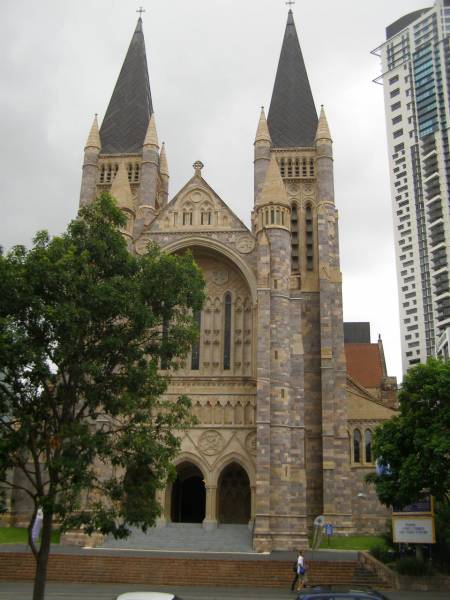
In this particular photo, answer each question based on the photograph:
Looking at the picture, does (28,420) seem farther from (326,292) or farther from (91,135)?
(91,135)

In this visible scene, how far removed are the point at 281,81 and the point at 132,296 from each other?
38463 mm

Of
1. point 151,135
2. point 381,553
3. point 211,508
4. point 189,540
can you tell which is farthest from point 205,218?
point 381,553

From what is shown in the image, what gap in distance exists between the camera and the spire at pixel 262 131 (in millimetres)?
46000

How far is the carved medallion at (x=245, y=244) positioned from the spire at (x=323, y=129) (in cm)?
1100

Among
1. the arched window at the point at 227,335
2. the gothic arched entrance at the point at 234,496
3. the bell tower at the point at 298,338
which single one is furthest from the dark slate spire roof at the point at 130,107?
the gothic arched entrance at the point at 234,496

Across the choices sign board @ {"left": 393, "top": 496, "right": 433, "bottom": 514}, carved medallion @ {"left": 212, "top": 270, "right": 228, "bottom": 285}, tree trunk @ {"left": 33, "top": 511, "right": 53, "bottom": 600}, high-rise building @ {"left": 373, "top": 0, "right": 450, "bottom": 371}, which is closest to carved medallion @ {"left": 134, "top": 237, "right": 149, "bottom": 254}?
carved medallion @ {"left": 212, "top": 270, "right": 228, "bottom": 285}

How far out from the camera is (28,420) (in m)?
15.4

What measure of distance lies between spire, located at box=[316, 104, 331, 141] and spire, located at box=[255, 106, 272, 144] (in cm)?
342

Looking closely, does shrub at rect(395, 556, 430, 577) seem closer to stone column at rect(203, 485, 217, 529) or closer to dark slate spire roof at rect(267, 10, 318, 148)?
stone column at rect(203, 485, 217, 529)

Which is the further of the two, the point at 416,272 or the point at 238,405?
the point at 416,272

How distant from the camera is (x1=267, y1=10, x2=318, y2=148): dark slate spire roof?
154 ft

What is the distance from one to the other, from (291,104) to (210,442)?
26.5 metres

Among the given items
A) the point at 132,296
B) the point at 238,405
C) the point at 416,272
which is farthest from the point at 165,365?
the point at 416,272

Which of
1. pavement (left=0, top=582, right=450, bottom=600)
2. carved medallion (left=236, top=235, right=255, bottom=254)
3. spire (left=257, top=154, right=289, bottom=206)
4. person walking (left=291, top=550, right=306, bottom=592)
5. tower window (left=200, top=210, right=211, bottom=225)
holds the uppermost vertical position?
spire (left=257, top=154, right=289, bottom=206)
